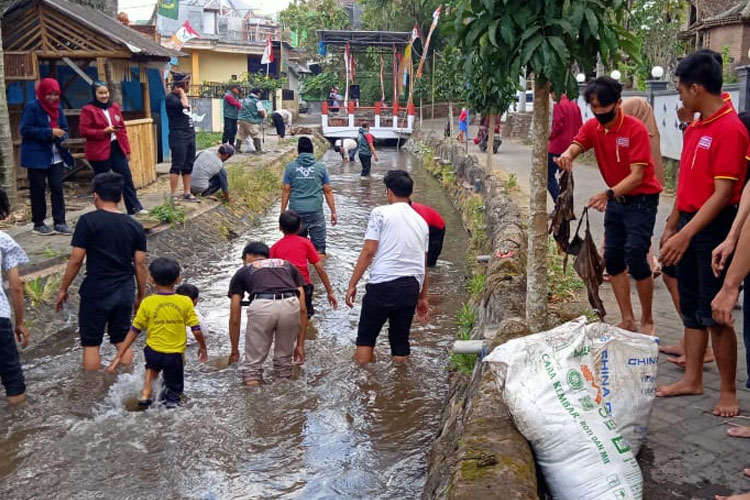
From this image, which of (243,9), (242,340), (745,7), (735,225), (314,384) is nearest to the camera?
(735,225)

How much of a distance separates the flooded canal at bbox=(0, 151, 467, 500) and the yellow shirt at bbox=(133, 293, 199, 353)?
57 centimetres

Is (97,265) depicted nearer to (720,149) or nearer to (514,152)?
(720,149)

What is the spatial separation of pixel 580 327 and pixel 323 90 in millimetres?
44887

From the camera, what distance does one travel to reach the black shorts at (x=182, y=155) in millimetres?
11875

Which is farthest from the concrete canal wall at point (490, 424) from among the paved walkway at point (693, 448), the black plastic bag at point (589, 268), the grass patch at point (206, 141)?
the grass patch at point (206, 141)

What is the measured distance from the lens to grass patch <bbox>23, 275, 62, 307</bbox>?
7.55m

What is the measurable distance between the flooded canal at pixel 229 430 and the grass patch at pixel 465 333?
0.79 feet

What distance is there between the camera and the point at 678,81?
14.4ft

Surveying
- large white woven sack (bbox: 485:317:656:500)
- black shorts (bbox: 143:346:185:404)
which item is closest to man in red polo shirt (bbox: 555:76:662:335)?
large white woven sack (bbox: 485:317:656:500)

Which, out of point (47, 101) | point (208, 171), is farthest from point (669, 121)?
point (47, 101)

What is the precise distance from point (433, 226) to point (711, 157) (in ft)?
14.6

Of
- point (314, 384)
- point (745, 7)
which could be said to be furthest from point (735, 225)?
point (745, 7)

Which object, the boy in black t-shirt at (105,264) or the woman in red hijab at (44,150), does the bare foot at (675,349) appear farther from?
the woman in red hijab at (44,150)

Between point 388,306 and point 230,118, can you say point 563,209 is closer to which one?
point 388,306
